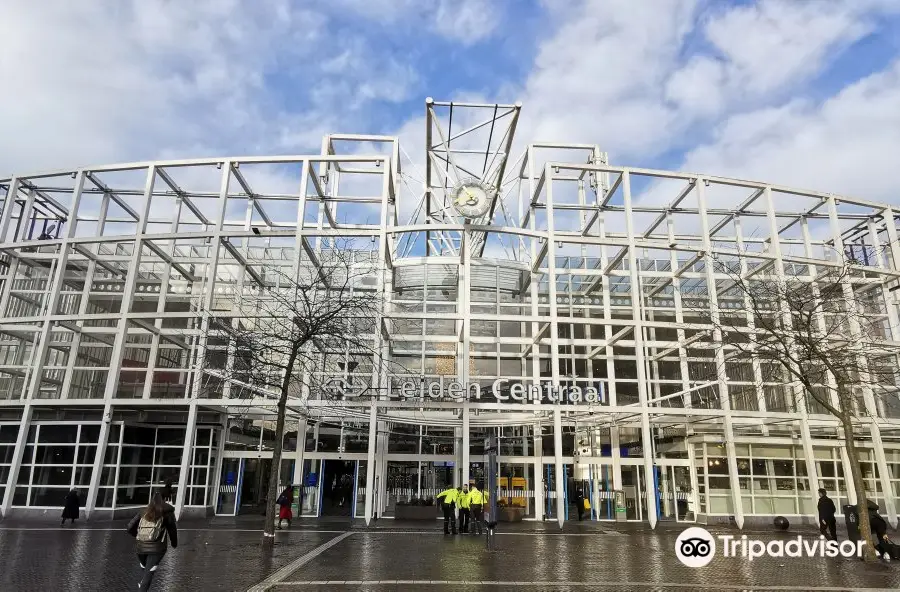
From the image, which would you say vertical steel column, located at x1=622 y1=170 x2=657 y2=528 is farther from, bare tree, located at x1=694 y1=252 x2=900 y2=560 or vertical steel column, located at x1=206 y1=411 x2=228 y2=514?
vertical steel column, located at x1=206 y1=411 x2=228 y2=514

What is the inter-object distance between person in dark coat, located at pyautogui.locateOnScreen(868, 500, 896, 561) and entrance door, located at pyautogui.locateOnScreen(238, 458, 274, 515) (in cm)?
2182

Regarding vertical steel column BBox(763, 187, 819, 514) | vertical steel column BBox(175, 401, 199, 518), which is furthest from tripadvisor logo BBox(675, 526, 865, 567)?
vertical steel column BBox(175, 401, 199, 518)

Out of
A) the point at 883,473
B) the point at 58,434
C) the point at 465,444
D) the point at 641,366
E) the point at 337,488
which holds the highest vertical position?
the point at 641,366

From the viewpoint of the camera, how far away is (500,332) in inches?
1175

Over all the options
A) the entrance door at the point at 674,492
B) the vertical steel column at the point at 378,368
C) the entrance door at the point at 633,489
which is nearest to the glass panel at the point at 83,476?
the vertical steel column at the point at 378,368

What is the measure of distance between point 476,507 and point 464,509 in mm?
420

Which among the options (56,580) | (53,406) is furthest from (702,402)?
(53,406)

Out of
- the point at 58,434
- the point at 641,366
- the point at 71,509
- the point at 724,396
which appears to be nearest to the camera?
the point at 71,509

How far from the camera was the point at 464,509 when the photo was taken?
19.3m

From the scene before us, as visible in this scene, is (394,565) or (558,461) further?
(558,461)

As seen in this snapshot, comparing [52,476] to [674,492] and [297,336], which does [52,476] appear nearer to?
[297,336]

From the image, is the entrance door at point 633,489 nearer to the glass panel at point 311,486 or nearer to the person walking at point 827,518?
the person walking at point 827,518

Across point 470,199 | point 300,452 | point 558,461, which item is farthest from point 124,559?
point 470,199

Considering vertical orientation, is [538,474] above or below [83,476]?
above
